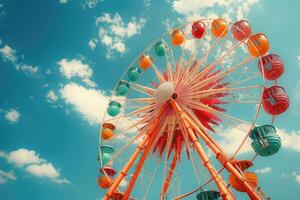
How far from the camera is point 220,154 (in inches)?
528

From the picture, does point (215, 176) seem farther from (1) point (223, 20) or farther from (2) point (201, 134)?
(1) point (223, 20)

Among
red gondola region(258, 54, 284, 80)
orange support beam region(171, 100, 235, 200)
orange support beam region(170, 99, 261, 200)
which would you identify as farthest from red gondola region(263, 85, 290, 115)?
orange support beam region(171, 100, 235, 200)

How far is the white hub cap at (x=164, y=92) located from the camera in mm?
16703

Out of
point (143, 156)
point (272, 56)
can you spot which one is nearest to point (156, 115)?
point (143, 156)

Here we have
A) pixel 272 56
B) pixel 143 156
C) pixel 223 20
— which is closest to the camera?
pixel 143 156

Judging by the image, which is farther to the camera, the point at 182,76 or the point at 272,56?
the point at 182,76

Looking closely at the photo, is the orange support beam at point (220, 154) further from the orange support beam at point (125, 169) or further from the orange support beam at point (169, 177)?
the orange support beam at point (169, 177)

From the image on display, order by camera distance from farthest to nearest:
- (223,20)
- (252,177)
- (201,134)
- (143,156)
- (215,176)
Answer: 1. (223,20)
2. (143,156)
3. (201,134)
4. (252,177)
5. (215,176)

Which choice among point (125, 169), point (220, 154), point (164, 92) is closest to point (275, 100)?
point (220, 154)

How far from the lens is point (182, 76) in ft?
59.1

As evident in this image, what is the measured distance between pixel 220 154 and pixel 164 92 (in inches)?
190

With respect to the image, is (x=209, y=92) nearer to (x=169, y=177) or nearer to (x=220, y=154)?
(x=220, y=154)

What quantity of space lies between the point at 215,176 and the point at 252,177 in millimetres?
2136

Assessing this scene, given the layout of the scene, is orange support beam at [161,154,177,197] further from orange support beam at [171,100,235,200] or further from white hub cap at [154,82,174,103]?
white hub cap at [154,82,174,103]
